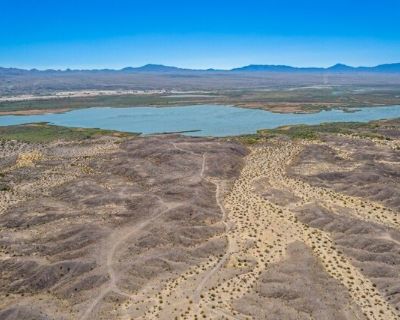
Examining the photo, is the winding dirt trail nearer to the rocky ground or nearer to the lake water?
the rocky ground

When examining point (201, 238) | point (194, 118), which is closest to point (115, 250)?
point (201, 238)

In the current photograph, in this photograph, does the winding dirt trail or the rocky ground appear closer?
the rocky ground

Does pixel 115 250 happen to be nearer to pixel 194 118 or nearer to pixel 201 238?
pixel 201 238

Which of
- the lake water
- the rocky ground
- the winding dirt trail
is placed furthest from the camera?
the lake water

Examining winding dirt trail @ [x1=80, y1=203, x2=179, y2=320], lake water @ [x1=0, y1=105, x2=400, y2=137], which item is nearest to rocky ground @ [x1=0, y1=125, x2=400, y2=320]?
winding dirt trail @ [x1=80, y1=203, x2=179, y2=320]

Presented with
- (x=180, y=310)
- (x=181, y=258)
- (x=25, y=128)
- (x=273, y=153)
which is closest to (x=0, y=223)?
(x=181, y=258)

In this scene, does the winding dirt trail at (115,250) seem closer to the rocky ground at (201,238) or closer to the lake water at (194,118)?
the rocky ground at (201,238)

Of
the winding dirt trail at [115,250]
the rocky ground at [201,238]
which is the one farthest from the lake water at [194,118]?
the winding dirt trail at [115,250]
